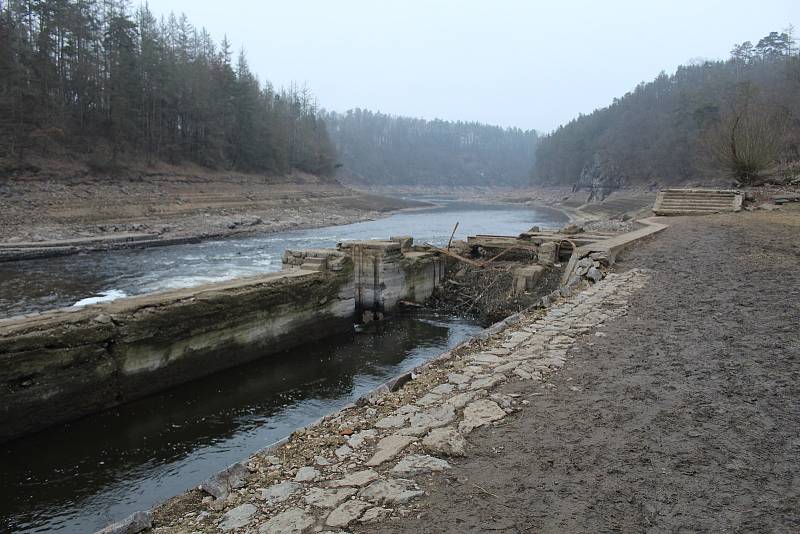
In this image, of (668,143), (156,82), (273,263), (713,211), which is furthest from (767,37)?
(273,263)

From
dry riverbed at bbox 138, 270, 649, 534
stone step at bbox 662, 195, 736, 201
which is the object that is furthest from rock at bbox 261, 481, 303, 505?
stone step at bbox 662, 195, 736, 201

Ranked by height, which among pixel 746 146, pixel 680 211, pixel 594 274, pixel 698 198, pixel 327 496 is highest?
pixel 746 146

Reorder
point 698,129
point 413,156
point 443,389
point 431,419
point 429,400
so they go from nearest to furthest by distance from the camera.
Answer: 1. point 431,419
2. point 429,400
3. point 443,389
4. point 698,129
5. point 413,156

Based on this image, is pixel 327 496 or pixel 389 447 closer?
pixel 327 496

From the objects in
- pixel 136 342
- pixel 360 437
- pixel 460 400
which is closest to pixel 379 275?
pixel 136 342

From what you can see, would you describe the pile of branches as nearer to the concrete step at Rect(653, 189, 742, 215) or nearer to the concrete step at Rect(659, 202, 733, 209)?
the concrete step at Rect(653, 189, 742, 215)

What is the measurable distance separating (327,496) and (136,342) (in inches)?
275

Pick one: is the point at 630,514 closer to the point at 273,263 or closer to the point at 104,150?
the point at 273,263

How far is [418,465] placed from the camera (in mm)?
3832

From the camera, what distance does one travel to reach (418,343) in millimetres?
13258

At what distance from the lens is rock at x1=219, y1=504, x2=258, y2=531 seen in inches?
132

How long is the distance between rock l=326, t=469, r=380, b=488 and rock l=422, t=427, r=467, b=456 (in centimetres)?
51

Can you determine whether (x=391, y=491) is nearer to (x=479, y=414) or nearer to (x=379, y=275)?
(x=479, y=414)

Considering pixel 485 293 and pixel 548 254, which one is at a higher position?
pixel 548 254
